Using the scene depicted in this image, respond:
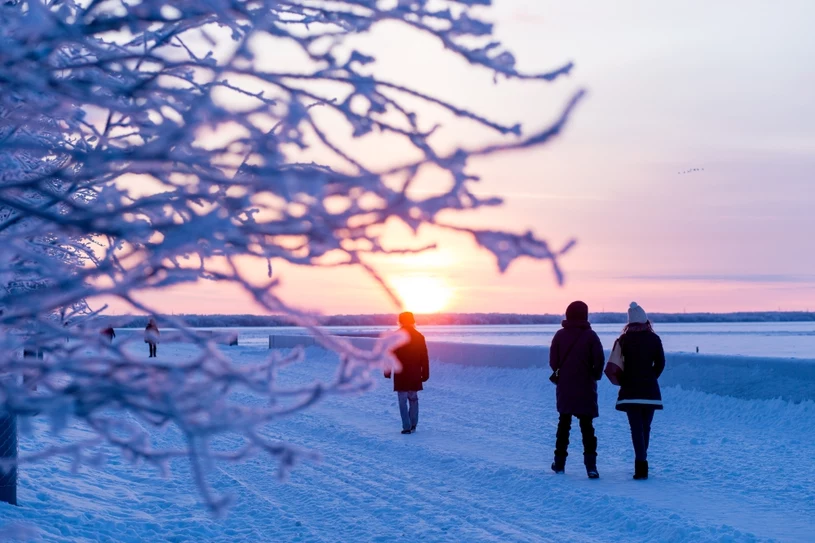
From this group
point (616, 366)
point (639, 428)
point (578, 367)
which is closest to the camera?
point (639, 428)

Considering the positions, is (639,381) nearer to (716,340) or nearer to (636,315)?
(636,315)

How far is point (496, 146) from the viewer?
206 centimetres

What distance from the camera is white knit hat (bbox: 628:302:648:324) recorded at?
9.31 m

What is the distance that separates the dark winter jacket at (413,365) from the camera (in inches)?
492

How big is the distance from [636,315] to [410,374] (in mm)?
4146

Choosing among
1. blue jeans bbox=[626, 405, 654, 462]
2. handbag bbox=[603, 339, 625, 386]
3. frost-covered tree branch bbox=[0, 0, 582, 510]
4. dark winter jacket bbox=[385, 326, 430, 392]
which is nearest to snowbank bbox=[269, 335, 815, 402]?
dark winter jacket bbox=[385, 326, 430, 392]

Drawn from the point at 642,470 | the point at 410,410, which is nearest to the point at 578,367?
the point at 642,470

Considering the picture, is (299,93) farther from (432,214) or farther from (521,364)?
(521,364)

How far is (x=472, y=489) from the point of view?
8.55 m

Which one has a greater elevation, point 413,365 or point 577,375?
point 577,375

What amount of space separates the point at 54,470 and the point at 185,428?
7.79 metres

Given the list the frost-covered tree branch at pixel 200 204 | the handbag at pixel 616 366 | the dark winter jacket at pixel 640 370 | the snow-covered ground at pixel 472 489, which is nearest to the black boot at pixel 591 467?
the snow-covered ground at pixel 472 489

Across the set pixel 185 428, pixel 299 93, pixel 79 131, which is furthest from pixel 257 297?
pixel 79 131

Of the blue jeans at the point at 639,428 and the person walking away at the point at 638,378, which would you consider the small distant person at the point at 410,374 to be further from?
the blue jeans at the point at 639,428
